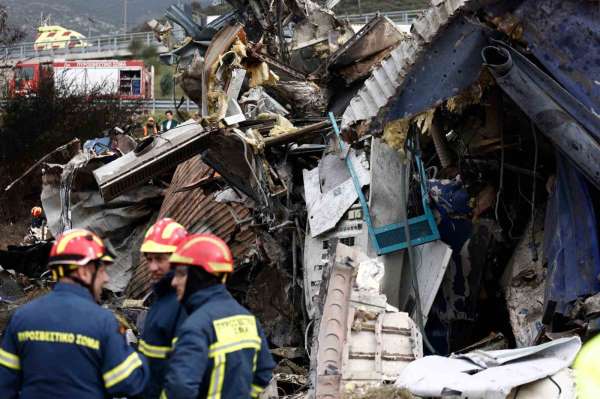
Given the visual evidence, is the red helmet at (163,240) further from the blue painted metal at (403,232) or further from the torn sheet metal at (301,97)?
the torn sheet metal at (301,97)

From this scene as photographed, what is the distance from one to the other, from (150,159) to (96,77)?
2192 cm

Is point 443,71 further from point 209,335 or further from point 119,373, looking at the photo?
point 119,373

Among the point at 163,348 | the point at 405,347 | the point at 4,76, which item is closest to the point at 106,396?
the point at 163,348

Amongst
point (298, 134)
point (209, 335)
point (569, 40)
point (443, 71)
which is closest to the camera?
point (209, 335)

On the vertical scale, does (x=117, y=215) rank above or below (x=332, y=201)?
above

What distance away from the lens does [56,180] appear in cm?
1279

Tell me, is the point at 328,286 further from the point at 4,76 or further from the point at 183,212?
the point at 4,76

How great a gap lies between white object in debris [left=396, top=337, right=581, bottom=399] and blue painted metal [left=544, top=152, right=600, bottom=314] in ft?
3.69

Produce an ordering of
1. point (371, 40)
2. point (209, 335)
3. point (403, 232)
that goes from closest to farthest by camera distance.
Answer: point (209, 335)
point (403, 232)
point (371, 40)

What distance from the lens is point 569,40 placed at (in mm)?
6965

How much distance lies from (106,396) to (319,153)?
6375 millimetres

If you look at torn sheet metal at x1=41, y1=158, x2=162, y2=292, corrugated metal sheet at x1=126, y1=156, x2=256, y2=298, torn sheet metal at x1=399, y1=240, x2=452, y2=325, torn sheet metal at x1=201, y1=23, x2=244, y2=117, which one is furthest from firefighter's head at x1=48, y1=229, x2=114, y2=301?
torn sheet metal at x1=41, y1=158, x2=162, y2=292

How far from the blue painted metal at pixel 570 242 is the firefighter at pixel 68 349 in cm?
386

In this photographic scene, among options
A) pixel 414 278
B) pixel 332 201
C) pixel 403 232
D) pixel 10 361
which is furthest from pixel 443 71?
pixel 10 361
